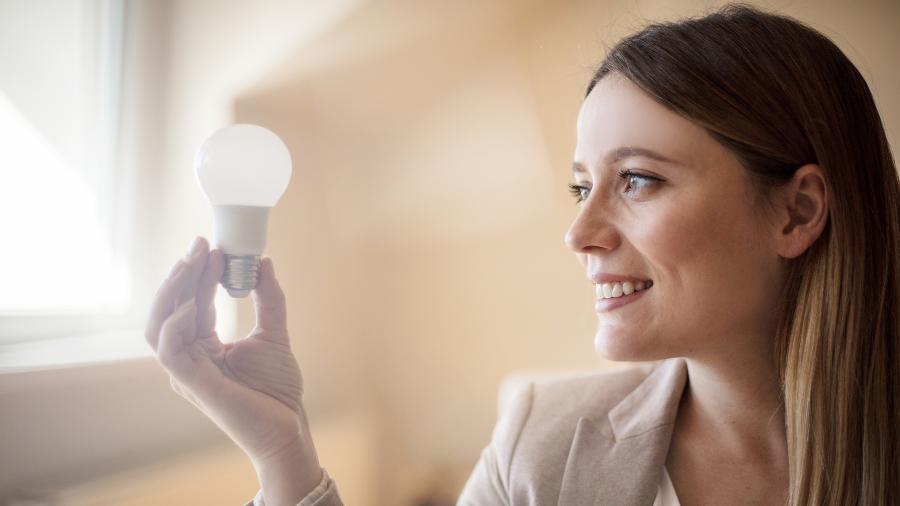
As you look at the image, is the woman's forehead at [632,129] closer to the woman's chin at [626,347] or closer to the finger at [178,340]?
the woman's chin at [626,347]

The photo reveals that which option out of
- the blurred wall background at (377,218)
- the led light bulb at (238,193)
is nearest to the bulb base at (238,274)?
the led light bulb at (238,193)

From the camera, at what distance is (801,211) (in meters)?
0.85

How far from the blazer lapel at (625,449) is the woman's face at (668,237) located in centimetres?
13

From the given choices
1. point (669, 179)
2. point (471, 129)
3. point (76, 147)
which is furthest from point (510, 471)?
point (471, 129)

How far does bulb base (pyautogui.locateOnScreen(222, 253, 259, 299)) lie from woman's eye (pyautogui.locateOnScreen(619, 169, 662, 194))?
17.9 inches

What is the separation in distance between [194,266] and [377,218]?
2.87 feet

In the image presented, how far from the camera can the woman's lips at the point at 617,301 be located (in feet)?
2.79

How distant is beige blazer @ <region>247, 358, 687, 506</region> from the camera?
90cm

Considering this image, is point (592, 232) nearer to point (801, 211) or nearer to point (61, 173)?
point (801, 211)

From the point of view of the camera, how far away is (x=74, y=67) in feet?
3.07

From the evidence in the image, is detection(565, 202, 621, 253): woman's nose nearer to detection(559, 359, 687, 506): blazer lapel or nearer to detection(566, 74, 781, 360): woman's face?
detection(566, 74, 781, 360): woman's face

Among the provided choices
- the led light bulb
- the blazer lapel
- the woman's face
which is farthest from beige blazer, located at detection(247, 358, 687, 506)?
the led light bulb

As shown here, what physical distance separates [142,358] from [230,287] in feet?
0.82

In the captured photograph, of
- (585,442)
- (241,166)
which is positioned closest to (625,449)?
(585,442)
